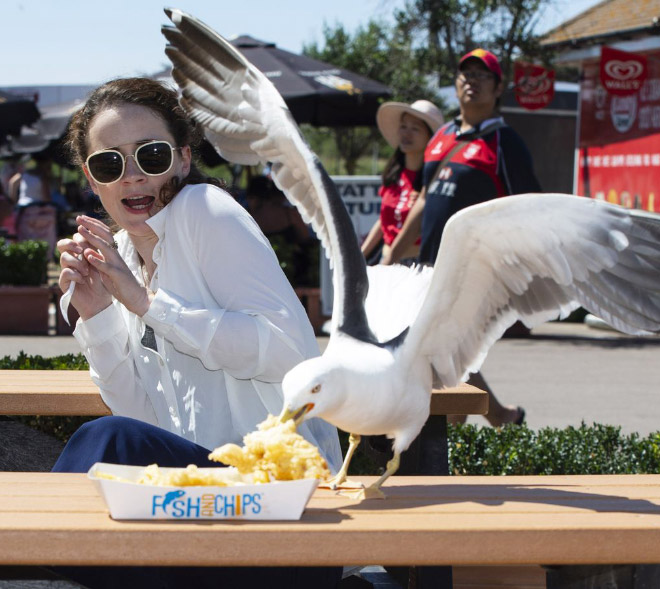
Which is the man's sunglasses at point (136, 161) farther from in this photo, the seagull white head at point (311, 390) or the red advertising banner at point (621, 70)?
the red advertising banner at point (621, 70)

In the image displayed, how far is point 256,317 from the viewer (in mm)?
2646

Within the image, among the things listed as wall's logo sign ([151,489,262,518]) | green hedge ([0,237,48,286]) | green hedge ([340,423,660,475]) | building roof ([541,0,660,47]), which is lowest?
green hedge ([0,237,48,286])

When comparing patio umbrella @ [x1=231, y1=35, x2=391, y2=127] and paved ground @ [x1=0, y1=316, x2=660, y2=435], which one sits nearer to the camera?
paved ground @ [x1=0, y1=316, x2=660, y2=435]

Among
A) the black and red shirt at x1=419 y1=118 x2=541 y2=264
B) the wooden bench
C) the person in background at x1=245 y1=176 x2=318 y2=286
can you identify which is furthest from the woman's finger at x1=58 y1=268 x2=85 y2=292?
the person in background at x1=245 y1=176 x2=318 y2=286

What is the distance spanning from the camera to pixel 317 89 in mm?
11406

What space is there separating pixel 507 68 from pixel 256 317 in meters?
11.5

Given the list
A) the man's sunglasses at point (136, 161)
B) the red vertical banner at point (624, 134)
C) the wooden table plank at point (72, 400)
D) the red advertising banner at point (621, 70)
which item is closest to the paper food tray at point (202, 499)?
the man's sunglasses at point (136, 161)

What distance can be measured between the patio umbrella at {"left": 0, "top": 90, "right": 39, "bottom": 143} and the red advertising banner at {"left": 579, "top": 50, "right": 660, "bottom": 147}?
7620 mm

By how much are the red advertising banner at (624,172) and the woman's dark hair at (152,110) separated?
8.31 meters

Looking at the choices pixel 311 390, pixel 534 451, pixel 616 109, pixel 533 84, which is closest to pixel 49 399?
pixel 311 390

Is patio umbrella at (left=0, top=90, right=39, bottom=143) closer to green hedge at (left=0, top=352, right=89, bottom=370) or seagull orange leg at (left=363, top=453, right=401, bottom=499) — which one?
green hedge at (left=0, top=352, right=89, bottom=370)

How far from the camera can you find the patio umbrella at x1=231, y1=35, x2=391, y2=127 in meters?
11.4

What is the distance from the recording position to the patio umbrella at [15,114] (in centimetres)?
1441

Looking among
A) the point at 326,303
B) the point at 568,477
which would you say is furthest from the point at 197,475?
the point at 326,303
